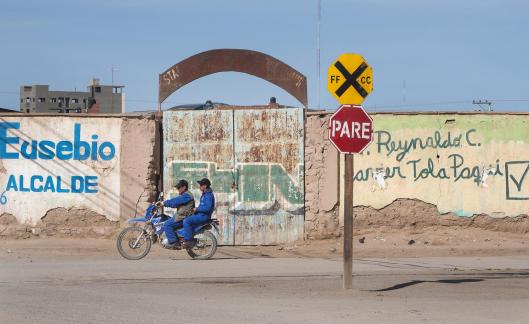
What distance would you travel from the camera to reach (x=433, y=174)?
2114cm

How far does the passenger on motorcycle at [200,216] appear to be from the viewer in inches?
720

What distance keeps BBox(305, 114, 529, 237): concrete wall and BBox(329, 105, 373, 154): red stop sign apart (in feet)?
28.1

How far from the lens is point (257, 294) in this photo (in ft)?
40.5

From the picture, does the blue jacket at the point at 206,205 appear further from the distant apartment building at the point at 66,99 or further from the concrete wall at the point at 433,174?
the distant apartment building at the point at 66,99

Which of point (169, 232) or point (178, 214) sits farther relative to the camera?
point (178, 214)

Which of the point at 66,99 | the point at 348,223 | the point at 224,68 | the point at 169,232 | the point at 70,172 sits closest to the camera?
the point at 348,223

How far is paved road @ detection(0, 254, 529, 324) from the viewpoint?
1032 centimetres

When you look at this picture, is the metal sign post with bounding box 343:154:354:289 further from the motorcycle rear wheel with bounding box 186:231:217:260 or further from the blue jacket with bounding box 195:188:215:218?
the blue jacket with bounding box 195:188:215:218

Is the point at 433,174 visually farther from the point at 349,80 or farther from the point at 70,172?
the point at 349,80

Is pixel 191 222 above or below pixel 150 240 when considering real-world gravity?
above

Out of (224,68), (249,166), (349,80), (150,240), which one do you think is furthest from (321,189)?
(349,80)

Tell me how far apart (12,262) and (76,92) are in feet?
118

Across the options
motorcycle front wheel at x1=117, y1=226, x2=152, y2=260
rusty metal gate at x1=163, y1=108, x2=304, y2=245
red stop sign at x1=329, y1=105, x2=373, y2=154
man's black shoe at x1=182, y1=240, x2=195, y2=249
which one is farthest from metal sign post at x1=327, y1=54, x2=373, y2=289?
rusty metal gate at x1=163, y1=108, x2=304, y2=245

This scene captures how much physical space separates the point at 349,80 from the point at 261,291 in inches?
128
